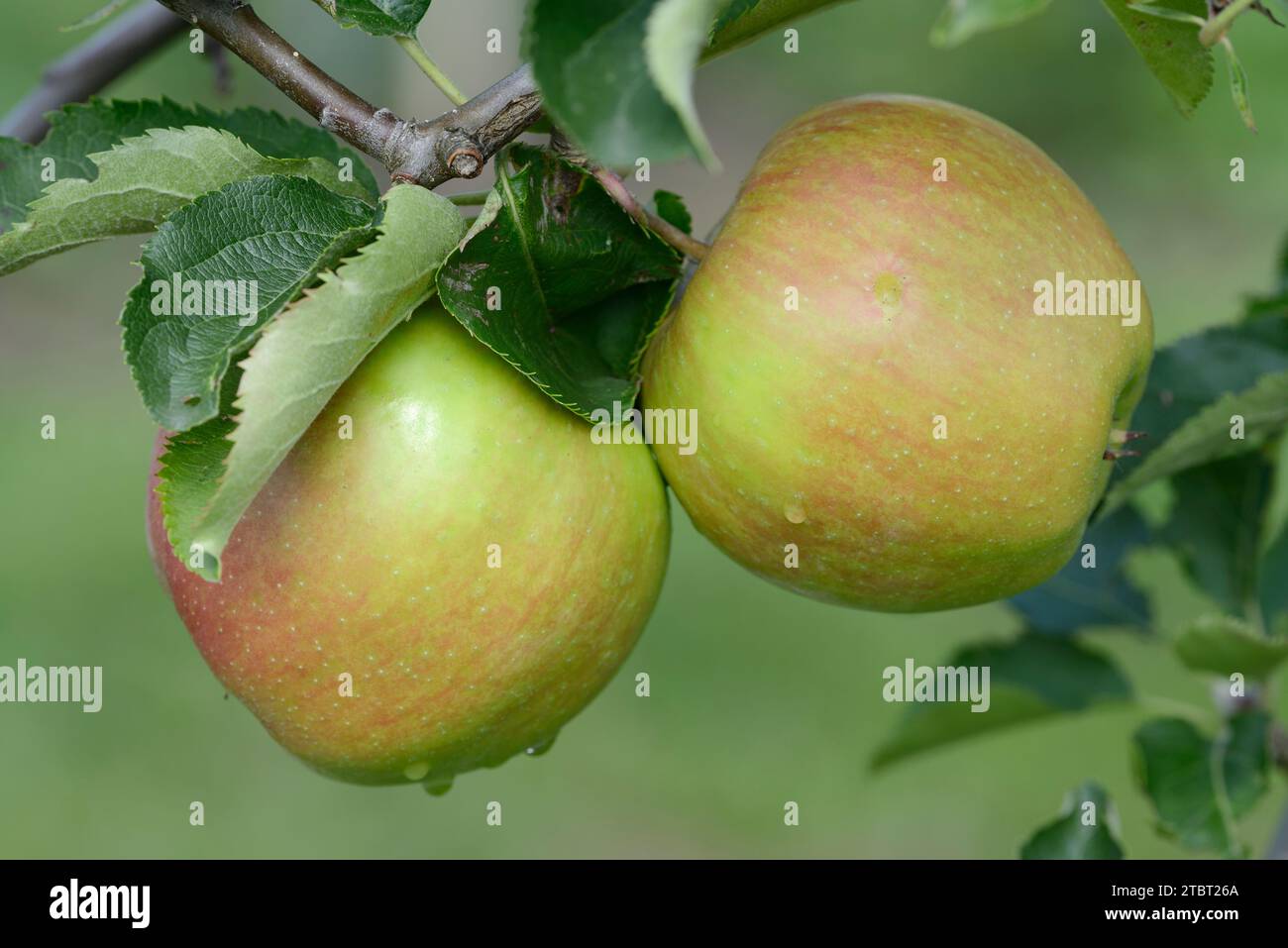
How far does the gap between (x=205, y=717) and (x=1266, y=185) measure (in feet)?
11.1

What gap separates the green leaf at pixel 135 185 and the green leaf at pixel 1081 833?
2.25 feet

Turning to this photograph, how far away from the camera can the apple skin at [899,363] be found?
709 mm

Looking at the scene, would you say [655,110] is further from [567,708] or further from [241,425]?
[567,708]

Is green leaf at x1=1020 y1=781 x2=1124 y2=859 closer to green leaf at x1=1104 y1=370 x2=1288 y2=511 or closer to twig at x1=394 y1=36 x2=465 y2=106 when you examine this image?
green leaf at x1=1104 y1=370 x2=1288 y2=511

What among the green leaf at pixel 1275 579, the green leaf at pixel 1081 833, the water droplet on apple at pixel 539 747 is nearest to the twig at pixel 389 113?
the water droplet on apple at pixel 539 747

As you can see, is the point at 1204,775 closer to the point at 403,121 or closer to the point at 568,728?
the point at 403,121

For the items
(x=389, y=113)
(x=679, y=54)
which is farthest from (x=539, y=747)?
(x=679, y=54)

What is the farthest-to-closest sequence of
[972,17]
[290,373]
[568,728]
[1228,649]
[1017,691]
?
1. [568,728]
2. [1017,691]
3. [1228,649]
4. [290,373]
5. [972,17]

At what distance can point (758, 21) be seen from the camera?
747mm

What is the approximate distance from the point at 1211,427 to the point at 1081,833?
306mm

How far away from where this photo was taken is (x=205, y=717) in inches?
96.6

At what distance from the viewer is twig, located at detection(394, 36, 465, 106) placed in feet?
2.38

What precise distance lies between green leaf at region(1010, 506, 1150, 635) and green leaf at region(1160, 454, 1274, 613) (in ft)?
0.13
